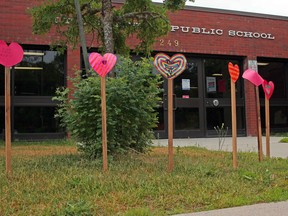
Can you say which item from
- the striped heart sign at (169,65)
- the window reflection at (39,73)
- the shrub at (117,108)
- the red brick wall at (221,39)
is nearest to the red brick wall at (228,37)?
the red brick wall at (221,39)

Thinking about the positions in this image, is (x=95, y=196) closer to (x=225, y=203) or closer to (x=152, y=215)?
(x=152, y=215)

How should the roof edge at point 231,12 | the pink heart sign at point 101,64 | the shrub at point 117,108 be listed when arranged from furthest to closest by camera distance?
the roof edge at point 231,12, the shrub at point 117,108, the pink heart sign at point 101,64

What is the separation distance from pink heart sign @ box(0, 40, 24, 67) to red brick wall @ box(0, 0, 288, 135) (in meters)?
9.79

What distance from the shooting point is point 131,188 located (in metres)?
5.43

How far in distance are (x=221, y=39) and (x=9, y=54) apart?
14.4 metres

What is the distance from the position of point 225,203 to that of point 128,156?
3.53 meters

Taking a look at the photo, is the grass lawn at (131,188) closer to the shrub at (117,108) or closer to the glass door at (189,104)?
the shrub at (117,108)

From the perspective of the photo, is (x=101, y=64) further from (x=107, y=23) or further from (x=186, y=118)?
(x=186, y=118)

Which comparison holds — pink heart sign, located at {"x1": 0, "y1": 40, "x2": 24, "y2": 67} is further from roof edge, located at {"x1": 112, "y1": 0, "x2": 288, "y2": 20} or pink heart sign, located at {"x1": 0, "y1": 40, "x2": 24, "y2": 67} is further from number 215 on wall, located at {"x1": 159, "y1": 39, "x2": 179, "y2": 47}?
number 215 on wall, located at {"x1": 159, "y1": 39, "x2": 179, "y2": 47}

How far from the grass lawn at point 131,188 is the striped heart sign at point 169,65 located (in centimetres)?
178

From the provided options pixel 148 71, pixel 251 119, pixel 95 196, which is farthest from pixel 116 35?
pixel 251 119

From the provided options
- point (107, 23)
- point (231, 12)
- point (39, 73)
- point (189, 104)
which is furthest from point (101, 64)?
point (231, 12)

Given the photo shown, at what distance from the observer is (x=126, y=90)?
7.77 meters

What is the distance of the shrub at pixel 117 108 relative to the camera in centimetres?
759
